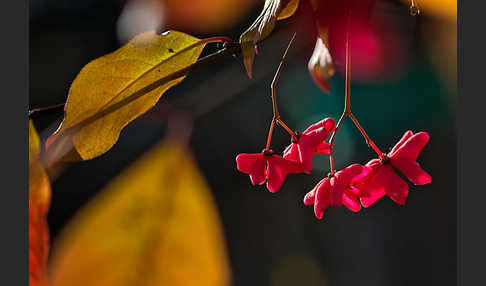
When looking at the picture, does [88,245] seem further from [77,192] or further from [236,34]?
[236,34]

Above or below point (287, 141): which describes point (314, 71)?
above

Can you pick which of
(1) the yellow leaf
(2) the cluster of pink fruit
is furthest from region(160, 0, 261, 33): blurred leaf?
(2) the cluster of pink fruit

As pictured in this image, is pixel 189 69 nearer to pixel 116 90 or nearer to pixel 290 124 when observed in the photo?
pixel 116 90

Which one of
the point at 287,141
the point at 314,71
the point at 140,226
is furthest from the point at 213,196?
the point at 314,71

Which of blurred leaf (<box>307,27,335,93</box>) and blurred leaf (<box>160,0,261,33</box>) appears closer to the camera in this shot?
blurred leaf (<box>307,27,335,93</box>)

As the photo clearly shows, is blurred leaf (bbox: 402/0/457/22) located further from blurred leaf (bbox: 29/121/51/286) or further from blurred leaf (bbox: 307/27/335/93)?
blurred leaf (bbox: 29/121/51/286)

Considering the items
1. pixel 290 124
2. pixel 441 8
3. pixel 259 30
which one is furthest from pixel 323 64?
pixel 290 124
